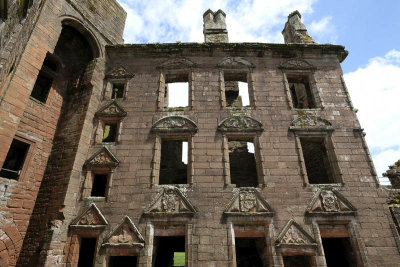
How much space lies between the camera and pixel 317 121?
33.4 feet

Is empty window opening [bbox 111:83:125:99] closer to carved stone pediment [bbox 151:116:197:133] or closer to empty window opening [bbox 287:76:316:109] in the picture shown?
carved stone pediment [bbox 151:116:197:133]

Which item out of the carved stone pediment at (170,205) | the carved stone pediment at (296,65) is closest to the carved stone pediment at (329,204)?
the carved stone pediment at (170,205)

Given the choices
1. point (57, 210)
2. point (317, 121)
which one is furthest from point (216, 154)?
point (57, 210)

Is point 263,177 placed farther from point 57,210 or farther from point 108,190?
point 57,210

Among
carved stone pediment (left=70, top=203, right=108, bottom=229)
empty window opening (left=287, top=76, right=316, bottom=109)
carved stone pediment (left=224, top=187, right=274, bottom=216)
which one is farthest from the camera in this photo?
empty window opening (left=287, top=76, right=316, bottom=109)

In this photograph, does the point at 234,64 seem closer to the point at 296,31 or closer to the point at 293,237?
the point at 296,31

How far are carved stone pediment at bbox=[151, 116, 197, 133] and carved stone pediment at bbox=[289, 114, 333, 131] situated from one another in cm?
425

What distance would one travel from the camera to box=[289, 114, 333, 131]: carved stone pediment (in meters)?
9.97

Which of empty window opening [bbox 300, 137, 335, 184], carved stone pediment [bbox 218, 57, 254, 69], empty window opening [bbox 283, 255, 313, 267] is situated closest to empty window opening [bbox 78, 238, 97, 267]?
empty window opening [bbox 283, 255, 313, 267]

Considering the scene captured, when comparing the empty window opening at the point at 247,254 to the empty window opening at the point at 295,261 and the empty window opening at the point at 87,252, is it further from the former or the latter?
the empty window opening at the point at 87,252

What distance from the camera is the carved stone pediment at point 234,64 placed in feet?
37.9

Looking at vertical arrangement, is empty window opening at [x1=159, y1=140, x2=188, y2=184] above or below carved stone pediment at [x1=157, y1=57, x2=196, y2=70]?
below

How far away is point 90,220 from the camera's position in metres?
8.41

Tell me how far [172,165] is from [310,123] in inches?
284
